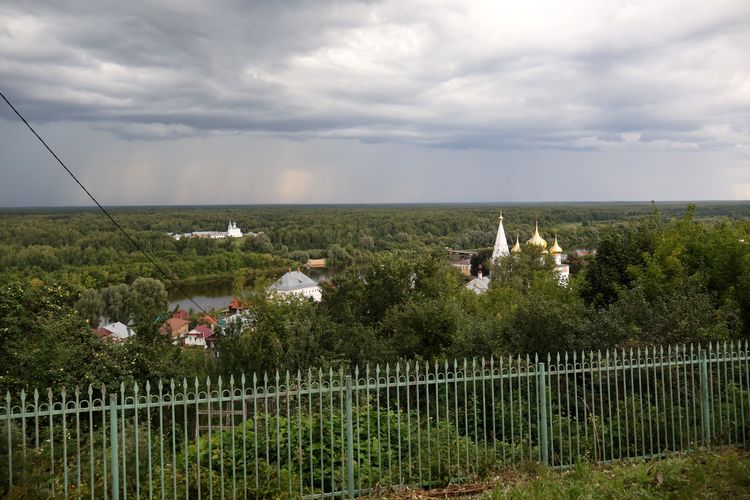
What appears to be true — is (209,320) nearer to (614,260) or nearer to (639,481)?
(614,260)

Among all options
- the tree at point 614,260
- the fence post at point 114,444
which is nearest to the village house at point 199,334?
the tree at point 614,260

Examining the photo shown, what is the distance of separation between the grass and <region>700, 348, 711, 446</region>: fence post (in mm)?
942

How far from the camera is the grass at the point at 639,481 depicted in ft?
21.0

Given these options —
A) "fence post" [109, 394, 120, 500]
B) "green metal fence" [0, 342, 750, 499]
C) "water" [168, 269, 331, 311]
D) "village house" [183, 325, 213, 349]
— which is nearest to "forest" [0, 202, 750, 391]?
"green metal fence" [0, 342, 750, 499]

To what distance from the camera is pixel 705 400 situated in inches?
334

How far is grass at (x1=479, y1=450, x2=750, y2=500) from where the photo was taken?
641 cm

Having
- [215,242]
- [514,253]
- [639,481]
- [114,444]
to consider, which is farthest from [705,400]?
[215,242]

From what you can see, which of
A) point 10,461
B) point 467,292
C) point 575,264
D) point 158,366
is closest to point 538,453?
point 10,461

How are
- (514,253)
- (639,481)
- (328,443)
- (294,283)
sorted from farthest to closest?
(294,283)
(514,253)
(328,443)
(639,481)

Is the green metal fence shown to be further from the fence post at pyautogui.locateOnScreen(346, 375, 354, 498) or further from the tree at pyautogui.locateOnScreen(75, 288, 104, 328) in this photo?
the tree at pyautogui.locateOnScreen(75, 288, 104, 328)

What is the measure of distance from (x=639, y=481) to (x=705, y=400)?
91.6 inches

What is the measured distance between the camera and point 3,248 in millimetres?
70000

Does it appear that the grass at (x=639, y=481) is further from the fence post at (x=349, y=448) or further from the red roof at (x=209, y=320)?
the red roof at (x=209, y=320)

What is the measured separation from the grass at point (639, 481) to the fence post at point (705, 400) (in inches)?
37.1
